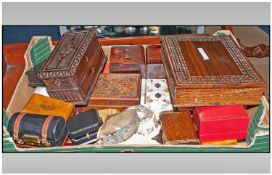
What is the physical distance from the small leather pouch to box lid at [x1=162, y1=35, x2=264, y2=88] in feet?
3.57

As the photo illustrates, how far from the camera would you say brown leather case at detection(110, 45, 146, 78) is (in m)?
3.30

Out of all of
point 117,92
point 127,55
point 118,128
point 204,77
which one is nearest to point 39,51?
point 127,55

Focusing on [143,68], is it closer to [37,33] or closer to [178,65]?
[178,65]

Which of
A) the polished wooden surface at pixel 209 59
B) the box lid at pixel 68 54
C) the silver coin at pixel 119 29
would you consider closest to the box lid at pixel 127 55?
the box lid at pixel 68 54

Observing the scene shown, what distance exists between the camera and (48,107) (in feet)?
9.21

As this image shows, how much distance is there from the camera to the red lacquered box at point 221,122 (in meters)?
2.48

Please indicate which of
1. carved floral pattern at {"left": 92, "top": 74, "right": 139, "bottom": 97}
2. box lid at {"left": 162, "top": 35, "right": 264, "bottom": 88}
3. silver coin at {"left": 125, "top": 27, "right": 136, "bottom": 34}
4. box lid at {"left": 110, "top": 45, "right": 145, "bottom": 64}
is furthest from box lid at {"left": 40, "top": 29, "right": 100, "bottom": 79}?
silver coin at {"left": 125, "top": 27, "right": 136, "bottom": 34}

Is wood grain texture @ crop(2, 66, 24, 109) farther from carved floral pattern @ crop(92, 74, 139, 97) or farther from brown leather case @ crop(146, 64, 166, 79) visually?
brown leather case @ crop(146, 64, 166, 79)

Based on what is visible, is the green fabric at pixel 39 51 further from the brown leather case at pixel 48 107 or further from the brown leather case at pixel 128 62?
the brown leather case at pixel 128 62

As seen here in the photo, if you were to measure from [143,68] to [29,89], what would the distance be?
1.30 metres

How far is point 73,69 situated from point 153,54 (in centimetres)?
105

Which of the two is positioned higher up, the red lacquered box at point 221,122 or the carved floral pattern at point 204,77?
the carved floral pattern at point 204,77

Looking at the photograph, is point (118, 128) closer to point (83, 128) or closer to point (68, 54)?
point (83, 128)

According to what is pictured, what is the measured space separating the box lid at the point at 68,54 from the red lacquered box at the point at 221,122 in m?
1.21
